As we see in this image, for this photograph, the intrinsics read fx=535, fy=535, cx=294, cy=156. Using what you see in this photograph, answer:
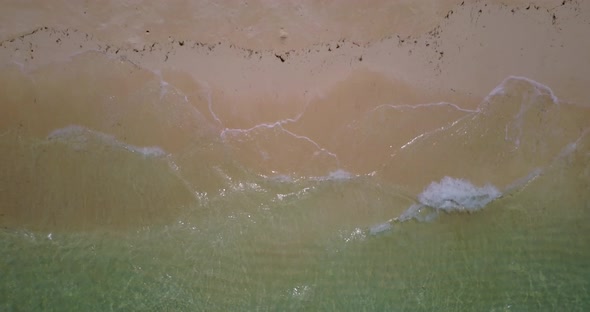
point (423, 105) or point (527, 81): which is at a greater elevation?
point (527, 81)

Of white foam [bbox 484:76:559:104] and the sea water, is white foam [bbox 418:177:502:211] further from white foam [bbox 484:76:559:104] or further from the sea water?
white foam [bbox 484:76:559:104]

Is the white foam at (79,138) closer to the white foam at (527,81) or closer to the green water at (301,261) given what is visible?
the green water at (301,261)

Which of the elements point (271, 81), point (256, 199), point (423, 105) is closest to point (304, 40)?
point (271, 81)

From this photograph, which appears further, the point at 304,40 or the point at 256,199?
the point at 256,199

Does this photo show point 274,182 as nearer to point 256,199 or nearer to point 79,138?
point 256,199

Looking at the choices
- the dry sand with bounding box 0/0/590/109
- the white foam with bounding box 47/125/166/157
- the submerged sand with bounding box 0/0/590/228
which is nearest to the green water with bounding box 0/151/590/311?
the submerged sand with bounding box 0/0/590/228

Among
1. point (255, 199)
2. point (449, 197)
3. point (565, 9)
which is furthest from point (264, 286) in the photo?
point (565, 9)

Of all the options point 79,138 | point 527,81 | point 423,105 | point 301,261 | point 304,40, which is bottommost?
point 301,261
